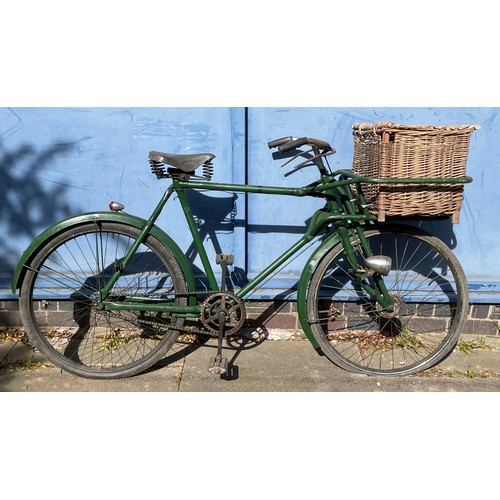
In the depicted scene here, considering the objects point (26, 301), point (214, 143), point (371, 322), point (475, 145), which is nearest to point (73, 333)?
point (26, 301)

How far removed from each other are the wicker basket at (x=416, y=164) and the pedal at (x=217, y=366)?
141 cm

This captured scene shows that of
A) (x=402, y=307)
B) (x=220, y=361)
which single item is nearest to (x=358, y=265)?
(x=402, y=307)

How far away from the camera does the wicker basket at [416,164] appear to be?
9.95 feet

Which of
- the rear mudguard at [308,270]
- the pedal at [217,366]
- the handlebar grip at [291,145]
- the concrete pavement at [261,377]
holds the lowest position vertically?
the concrete pavement at [261,377]

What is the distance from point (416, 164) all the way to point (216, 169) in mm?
1493

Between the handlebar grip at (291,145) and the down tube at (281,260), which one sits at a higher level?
the handlebar grip at (291,145)

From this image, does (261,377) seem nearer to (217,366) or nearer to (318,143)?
(217,366)

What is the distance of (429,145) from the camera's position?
3053 mm

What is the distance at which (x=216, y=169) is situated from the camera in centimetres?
382

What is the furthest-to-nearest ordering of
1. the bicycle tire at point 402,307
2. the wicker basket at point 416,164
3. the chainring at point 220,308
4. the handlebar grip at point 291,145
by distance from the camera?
the bicycle tire at point 402,307, the chainring at point 220,308, the handlebar grip at point 291,145, the wicker basket at point 416,164

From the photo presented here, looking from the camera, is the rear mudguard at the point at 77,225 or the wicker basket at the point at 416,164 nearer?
the wicker basket at the point at 416,164

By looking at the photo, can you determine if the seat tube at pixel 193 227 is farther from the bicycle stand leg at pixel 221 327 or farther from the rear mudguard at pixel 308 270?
the rear mudguard at pixel 308 270

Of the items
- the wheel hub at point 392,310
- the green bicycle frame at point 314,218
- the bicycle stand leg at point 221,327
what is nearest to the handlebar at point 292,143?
the green bicycle frame at point 314,218

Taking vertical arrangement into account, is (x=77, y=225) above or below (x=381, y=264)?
above
